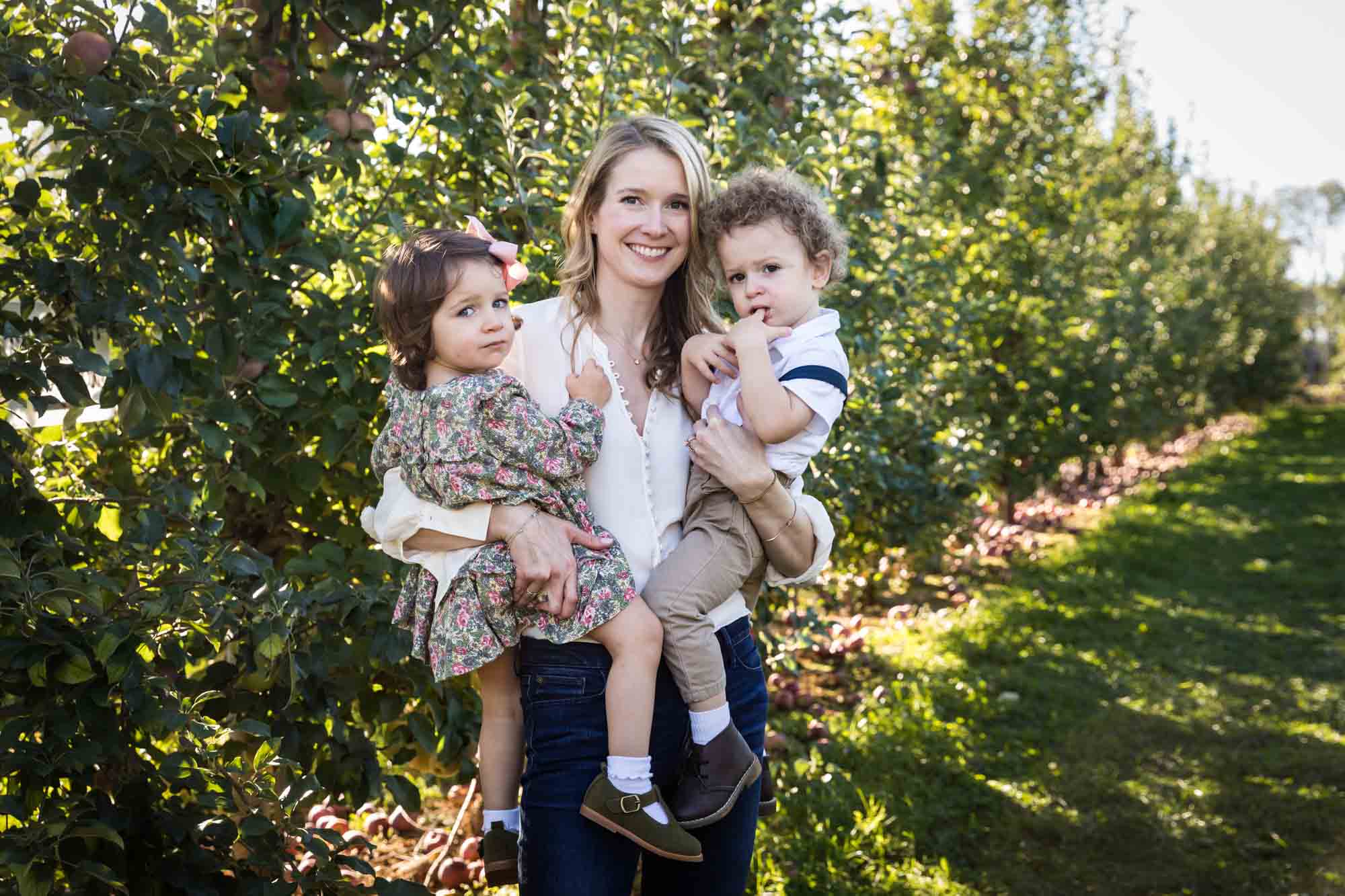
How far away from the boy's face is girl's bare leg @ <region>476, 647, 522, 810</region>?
713 millimetres

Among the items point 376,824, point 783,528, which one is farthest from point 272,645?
point 376,824

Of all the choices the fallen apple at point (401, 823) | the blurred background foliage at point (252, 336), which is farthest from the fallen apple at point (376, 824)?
the blurred background foliage at point (252, 336)

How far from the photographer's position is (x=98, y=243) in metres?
2.23

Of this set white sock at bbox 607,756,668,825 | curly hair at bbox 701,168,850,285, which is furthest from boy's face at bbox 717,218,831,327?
white sock at bbox 607,756,668,825

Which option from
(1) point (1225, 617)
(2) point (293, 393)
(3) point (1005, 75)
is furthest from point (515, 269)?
(3) point (1005, 75)

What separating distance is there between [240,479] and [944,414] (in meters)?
4.20

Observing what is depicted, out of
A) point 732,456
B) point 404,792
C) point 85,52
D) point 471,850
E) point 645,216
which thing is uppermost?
point 85,52

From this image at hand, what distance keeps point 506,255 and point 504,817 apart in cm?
89

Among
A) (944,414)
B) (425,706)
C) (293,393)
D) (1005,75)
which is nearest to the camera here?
(293,393)

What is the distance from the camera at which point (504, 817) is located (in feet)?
6.07

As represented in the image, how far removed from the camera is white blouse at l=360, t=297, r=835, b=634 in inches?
69.9

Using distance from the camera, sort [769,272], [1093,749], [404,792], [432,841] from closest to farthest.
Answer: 1. [769,272]
2. [404,792]
3. [432,841]
4. [1093,749]

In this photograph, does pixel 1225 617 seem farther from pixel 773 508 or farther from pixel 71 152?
pixel 71 152

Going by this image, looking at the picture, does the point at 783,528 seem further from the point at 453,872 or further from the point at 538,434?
the point at 453,872
